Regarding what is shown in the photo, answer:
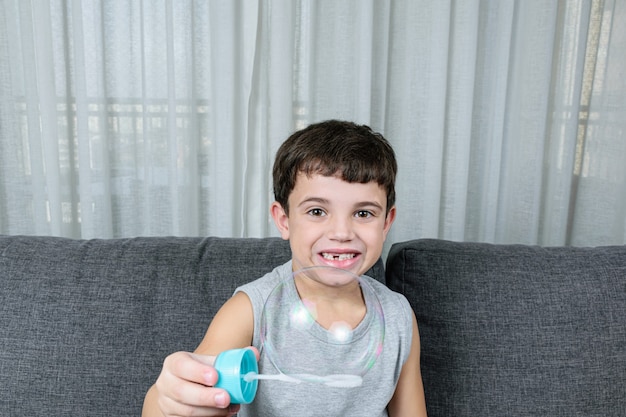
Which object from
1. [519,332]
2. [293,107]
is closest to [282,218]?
[519,332]

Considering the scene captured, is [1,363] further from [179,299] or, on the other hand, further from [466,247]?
[466,247]

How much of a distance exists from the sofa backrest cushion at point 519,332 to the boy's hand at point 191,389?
0.63m

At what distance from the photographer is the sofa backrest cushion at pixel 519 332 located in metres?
1.33

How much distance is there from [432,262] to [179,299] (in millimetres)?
602

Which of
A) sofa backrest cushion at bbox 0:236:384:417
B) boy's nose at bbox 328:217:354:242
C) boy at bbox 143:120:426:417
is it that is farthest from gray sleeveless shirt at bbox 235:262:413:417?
sofa backrest cushion at bbox 0:236:384:417

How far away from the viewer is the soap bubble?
0.93 meters

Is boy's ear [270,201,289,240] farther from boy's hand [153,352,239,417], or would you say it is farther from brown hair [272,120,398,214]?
boy's hand [153,352,239,417]

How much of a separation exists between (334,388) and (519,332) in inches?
20.5

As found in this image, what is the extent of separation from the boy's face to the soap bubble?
0.19 ft

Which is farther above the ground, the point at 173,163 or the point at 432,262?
the point at 173,163

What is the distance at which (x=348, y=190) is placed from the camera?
41.3 inches

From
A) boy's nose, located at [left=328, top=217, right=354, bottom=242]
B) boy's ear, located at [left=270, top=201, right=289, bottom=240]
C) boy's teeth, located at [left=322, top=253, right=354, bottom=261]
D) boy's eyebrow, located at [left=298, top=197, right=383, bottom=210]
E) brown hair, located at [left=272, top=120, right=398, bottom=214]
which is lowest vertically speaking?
boy's teeth, located at [left=322, top=253, right=354, bottom=261]

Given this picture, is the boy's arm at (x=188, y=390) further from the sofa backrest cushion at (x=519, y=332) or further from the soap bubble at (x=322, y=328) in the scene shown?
the sofa backrest cushion at (x=519, y=332)

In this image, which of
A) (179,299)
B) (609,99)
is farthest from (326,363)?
(609,99)
